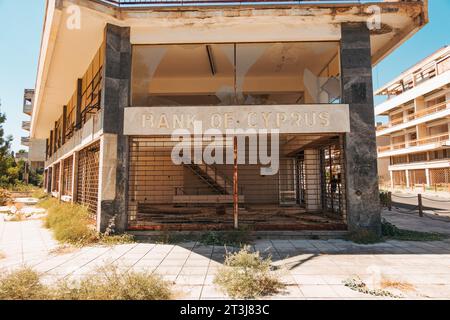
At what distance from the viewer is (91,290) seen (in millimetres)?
4164

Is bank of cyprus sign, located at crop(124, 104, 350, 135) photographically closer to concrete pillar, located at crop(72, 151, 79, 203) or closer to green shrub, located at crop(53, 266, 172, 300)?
green shrub, located at crop(53, 266, 172, 300)

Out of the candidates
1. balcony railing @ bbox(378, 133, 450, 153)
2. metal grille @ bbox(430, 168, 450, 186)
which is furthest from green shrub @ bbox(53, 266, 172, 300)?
balcony railing @ bbox(378, 133, 450, 153)

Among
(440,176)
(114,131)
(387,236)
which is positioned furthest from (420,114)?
(114,131)

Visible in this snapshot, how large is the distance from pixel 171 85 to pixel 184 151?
453 cm

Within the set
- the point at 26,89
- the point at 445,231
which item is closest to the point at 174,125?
the point at 445,231

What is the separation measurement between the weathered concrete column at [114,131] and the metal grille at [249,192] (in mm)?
439

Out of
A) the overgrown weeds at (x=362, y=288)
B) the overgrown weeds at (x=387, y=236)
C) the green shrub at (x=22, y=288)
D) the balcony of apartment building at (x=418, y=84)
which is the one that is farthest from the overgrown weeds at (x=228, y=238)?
the balcony of apartment building at (x=418, y=84)

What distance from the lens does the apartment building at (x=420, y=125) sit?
119ft

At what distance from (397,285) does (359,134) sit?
16.8 feet

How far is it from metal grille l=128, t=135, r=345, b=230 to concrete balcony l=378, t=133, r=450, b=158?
2708 centimetres

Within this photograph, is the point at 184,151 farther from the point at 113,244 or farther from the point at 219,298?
the point at 219,298

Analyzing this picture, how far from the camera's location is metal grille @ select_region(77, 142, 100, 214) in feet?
37.4

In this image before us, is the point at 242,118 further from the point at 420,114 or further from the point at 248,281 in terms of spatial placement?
the point at 420,114

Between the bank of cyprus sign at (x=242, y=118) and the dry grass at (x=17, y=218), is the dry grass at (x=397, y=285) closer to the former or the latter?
the bank of cyprus sign at (x=242, y=118)
